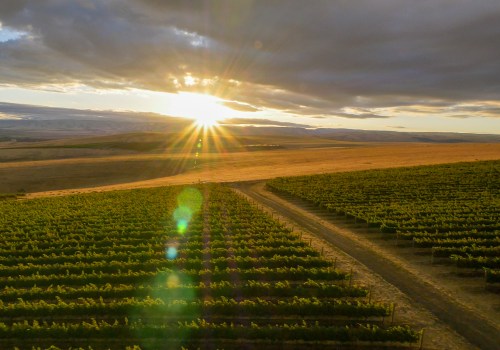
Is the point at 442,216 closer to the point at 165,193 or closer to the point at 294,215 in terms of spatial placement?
the point at 294,215

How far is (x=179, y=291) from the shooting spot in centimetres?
1978

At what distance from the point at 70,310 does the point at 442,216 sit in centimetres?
3088

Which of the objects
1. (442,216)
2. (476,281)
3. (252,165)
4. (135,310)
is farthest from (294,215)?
(252,165)

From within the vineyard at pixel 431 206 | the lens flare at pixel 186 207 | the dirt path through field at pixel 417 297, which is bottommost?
the lens flare at pixel 186 207

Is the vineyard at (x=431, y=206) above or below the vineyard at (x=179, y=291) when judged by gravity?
above

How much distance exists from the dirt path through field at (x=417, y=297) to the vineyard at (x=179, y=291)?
1.34 metres

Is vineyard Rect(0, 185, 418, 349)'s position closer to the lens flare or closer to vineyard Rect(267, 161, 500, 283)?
the lens flare

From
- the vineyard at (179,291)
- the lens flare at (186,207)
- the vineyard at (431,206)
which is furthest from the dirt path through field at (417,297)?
the lens flare at (186,207)

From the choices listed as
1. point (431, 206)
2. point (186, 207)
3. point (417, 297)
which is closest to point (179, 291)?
point (417, 297)

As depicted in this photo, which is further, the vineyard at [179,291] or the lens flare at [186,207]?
the lens flare at [186,207]

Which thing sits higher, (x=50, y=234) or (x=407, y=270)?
(x=407, y=270)

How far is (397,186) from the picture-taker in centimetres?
5509

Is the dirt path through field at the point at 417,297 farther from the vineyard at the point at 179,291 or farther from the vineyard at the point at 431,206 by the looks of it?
the vineyard at the point at 431,206

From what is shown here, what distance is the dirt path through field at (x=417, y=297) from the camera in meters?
15.2
